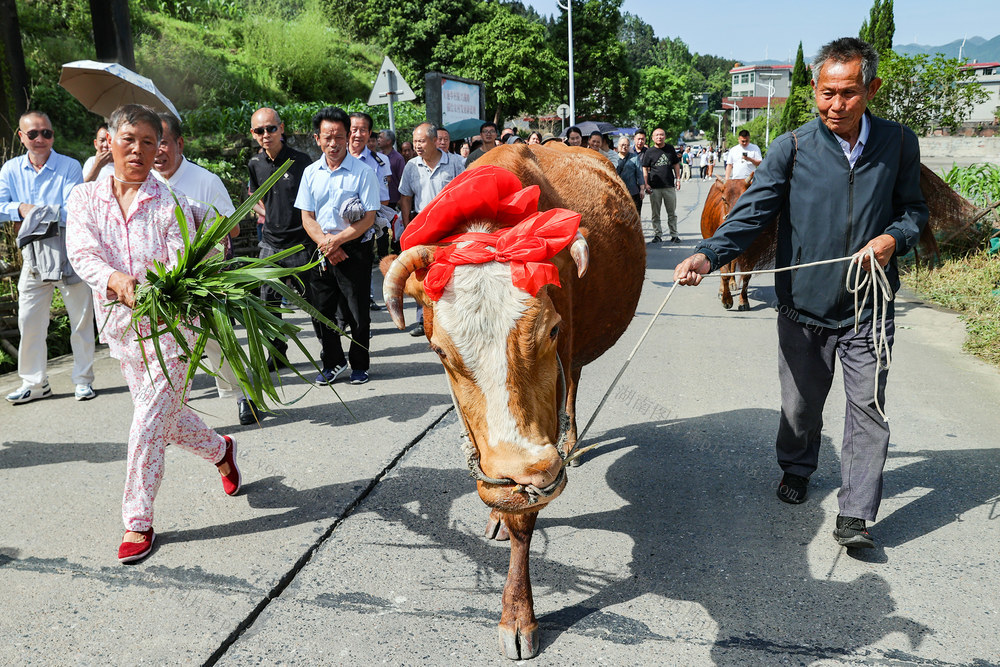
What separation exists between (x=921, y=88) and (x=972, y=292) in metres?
7.59

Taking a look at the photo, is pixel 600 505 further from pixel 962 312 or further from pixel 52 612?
pixel 962 312

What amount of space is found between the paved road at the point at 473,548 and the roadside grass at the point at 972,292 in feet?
4.50

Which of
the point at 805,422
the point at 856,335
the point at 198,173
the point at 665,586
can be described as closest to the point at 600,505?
the point at 665,586

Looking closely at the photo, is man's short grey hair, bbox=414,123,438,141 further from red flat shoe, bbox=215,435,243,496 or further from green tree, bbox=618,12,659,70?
green tree, bbox=618,12,659,70

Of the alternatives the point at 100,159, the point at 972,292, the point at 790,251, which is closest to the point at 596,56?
the point at 972,292

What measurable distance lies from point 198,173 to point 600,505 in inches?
150

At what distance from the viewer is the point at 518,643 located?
2895 mm

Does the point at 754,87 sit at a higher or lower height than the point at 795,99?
higher

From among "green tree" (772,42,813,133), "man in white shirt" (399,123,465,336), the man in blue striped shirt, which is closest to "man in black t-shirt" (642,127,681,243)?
"man in white shirt" (399,123,465,336)

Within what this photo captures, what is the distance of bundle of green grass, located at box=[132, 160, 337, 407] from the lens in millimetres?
3393

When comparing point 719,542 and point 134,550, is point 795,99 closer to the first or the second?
point 719,542

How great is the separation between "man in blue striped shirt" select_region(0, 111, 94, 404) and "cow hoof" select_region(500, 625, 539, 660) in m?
4.84

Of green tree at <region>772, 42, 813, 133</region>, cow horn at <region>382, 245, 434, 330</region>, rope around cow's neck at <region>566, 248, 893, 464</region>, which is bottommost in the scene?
rope around cow's neck at <region>566, 248, 893, 464</region>

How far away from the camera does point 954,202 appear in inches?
152
